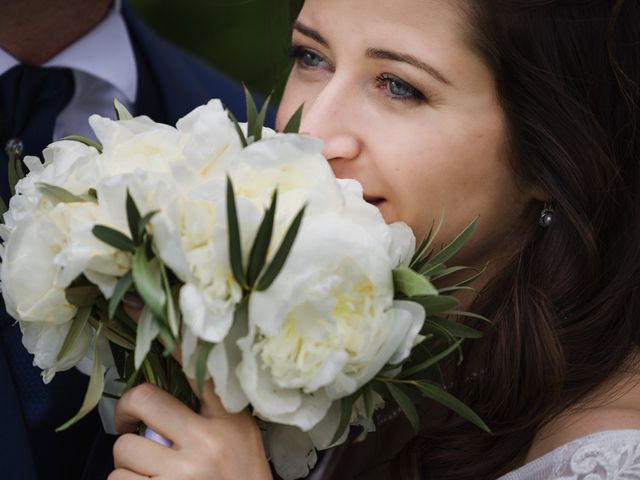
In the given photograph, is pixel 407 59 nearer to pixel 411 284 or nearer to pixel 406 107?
pixel 406 107

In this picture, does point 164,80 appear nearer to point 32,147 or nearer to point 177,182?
point 32,147

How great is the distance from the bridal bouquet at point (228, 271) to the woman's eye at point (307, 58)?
2.53 feet

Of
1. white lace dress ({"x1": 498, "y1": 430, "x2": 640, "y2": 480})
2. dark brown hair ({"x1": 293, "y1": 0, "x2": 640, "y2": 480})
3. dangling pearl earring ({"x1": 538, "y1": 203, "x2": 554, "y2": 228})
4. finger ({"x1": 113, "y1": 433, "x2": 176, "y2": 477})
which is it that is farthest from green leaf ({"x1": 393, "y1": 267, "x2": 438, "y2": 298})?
dangling pearl earring ({"x1": 538, "y1": 203, "x2": 554, "y2": 228})

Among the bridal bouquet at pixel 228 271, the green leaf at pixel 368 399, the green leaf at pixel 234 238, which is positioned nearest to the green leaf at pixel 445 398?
the bridal bouquet at pixel 228 271

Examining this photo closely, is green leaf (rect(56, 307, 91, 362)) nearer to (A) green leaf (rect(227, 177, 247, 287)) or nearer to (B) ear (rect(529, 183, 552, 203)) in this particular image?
(A) green leaf (rect(227, 177, 247, 287))

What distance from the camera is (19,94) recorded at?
9.93 feet

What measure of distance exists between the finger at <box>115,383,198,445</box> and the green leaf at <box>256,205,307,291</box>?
428 mm

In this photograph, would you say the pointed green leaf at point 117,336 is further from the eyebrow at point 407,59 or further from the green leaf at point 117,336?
the eyebrow at point 407,59

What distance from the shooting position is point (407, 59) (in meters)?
2.46

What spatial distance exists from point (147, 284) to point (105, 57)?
172 cm

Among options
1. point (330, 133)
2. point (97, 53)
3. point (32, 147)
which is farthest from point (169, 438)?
point (97, 53)

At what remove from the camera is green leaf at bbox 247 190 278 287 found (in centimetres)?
167

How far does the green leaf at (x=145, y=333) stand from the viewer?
1.74 m

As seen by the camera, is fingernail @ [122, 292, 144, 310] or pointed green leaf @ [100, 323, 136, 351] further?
pointed green leaf @ [100, 323, 136, 351]
